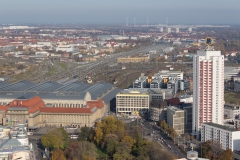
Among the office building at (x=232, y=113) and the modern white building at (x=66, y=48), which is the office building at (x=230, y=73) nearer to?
the office building at (x=232, y=113)

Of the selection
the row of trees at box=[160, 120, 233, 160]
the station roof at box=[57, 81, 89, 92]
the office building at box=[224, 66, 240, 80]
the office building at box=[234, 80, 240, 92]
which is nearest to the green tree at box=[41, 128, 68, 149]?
the row of trees at box=[160, 120, 233, 160]

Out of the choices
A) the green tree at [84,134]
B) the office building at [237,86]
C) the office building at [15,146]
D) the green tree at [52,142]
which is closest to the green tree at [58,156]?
→ the office building at [15,146]

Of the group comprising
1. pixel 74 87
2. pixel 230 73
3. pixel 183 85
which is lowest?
pixel 183 85

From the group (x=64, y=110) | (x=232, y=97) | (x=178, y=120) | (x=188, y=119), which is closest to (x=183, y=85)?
(x=232, y=97)

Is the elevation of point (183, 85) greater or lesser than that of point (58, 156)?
greater

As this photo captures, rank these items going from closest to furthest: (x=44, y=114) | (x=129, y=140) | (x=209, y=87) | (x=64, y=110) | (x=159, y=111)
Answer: (x=129, y=140) → (x=209, y=87) → (x=64, y=110) → (x=44, y=114) → (x=159, y=111)

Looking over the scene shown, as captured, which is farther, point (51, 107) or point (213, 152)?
point (51, 107)

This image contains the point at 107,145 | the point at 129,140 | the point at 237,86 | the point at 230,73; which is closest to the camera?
the point at 107,145

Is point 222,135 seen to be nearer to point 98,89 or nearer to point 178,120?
point 178,120
